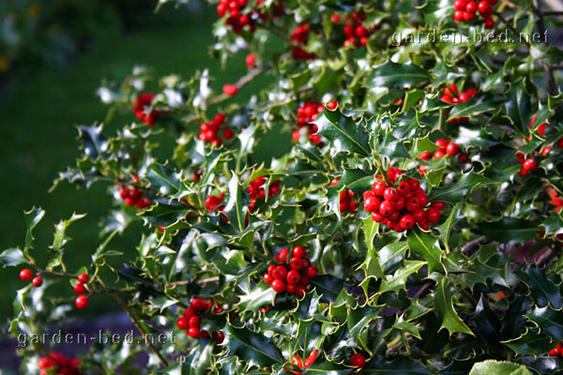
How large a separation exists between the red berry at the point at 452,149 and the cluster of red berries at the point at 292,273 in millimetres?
414

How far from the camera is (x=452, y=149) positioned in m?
1.48

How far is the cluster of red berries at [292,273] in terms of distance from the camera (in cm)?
136

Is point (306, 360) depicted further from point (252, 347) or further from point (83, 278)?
point (83, 278)

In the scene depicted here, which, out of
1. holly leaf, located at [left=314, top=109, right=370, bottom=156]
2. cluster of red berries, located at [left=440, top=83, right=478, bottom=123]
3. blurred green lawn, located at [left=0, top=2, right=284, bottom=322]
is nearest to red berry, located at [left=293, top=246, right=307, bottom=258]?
holly leaf, located at [left=314, top=109, right=370, bottom=156]

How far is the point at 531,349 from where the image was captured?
119cm

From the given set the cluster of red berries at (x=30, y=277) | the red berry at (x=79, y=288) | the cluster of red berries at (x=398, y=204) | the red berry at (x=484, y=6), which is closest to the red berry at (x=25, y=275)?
the cluster of red berries at (x=30, y=277)

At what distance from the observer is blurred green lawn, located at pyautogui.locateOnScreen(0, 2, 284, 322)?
4496 mm

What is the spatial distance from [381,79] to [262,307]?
0.65m

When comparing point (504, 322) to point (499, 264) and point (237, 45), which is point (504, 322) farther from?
point (237, 45)

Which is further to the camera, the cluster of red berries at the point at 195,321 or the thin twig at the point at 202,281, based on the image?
the thin twig at the point at 202,281

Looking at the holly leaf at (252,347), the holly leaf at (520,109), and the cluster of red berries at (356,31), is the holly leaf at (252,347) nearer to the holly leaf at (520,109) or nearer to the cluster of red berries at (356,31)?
the holly leaf at (520,109)

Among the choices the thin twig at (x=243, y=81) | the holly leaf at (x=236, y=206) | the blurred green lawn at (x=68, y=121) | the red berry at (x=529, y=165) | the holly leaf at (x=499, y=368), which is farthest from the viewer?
the blurred green lawn at (x=68, y=121)

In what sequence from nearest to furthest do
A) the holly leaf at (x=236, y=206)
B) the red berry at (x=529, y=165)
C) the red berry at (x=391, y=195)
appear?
the red berry at (x=391, y=195) → the holly leaf at (x=236, y=206) → the red berry at (x=529, y=165)

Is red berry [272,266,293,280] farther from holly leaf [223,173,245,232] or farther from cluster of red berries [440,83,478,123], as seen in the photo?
cluster of red berries [440,83,478,123]
